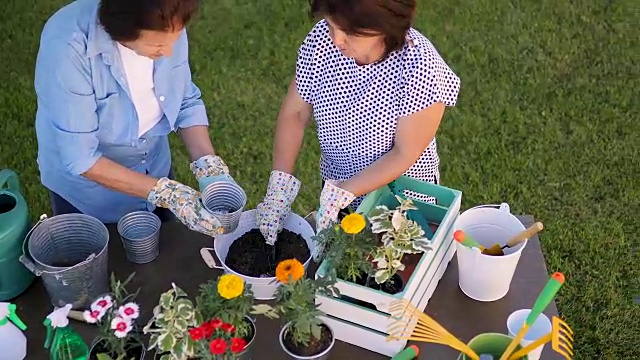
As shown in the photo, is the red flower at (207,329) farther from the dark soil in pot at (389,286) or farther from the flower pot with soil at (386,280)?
the dark soil in pot at (389,286)

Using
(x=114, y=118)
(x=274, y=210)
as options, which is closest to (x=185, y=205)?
(x=274, y=210)

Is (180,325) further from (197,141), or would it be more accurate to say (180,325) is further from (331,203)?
(197,141)

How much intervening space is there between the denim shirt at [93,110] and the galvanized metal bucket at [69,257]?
0.18 meters

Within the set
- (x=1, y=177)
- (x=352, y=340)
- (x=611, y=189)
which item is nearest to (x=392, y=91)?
(x=352, y=340)

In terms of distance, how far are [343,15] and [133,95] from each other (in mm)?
619

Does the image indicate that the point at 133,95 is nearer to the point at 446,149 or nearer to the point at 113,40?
the point at 113,40

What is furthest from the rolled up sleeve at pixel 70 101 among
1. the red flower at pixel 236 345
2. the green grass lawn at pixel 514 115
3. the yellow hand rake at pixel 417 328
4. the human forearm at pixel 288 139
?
the green grass lawn at pixel 514 115

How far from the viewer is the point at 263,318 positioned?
5.70 ft

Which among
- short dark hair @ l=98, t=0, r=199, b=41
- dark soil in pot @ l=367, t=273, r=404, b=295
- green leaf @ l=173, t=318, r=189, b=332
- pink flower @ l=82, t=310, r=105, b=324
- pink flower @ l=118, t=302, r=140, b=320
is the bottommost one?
pink flower @ l=82, t=310, r=105, b=324

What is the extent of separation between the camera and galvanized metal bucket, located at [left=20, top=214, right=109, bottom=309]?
1.67m

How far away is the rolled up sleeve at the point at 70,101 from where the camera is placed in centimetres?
178

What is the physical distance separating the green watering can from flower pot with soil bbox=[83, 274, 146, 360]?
30 centimetres

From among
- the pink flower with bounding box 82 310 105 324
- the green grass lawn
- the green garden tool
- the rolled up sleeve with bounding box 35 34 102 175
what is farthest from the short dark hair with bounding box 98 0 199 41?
the green grass lawn

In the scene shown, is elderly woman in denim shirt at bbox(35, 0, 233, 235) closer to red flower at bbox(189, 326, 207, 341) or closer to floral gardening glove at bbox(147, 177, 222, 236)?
floral gardening glove at bbox(147, 177, 222, 236)
